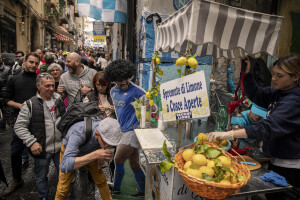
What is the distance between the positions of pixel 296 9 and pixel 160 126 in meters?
4.22

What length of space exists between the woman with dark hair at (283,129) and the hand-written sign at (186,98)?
260 mm

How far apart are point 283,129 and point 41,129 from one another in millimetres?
2796

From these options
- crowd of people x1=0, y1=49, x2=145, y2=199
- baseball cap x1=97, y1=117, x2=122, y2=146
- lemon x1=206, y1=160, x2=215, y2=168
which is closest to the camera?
lemon x1=206, y1=160, x2=215, y2=168

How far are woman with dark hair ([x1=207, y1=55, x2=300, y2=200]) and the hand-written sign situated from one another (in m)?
0.26

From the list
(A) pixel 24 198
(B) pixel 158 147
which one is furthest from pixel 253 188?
(A) pixel 24 198

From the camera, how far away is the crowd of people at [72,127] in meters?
2.21

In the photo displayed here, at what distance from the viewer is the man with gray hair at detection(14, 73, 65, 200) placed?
2.82 metres

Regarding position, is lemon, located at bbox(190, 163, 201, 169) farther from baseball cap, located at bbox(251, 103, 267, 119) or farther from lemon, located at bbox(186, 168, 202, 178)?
baseball cap, located at bbox(251, 103, 267, 119)

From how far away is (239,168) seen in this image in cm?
169

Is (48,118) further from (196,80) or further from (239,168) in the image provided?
(239,168)

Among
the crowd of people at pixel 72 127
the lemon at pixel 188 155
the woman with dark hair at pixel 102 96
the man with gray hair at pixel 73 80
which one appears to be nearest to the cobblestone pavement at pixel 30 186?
the crowd of people at pixel 72 127

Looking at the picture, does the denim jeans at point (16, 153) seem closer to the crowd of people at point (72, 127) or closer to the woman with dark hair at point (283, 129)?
the crowd of people at point (72, 127)

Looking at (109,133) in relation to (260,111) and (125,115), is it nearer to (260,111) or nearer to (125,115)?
(125,115)

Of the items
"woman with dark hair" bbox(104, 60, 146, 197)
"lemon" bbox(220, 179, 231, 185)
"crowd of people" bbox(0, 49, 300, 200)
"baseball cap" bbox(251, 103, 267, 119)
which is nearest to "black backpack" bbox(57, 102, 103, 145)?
"crowd of people" bbox(0, 49, 300, 200)
